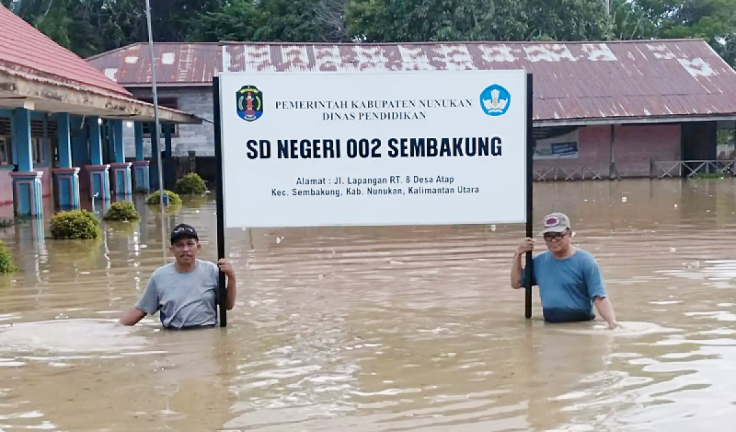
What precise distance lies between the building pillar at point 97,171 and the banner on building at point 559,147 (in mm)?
16711

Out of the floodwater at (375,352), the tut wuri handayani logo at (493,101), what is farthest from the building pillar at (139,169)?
the tut wuri handayani logo at (493,101)

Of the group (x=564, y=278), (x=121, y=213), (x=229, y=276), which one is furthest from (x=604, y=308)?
(x=121, y=213)

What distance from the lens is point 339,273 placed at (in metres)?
10.3

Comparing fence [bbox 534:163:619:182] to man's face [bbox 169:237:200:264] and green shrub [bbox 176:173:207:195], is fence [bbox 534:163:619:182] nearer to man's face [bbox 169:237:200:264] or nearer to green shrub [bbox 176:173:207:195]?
green shrub [bbox 176:173:207:195]

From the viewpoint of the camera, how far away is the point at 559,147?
108 ft

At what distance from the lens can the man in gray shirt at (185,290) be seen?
632 cm

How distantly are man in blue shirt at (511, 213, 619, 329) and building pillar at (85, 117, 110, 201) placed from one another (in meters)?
17.4

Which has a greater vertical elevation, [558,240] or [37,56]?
[37,56]

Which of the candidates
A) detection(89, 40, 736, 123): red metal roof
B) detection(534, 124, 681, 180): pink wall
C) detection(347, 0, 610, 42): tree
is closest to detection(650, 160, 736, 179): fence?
detection(534, 124, 681, 180): pink wall

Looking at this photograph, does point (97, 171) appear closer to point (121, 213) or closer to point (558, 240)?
point (121, 213)

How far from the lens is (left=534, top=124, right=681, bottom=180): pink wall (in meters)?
32.9

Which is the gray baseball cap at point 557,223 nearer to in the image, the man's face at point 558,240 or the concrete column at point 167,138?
the man's face at point 558,240

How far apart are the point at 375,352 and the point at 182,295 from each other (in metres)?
1.54

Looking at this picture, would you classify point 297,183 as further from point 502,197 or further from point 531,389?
point 531,389
